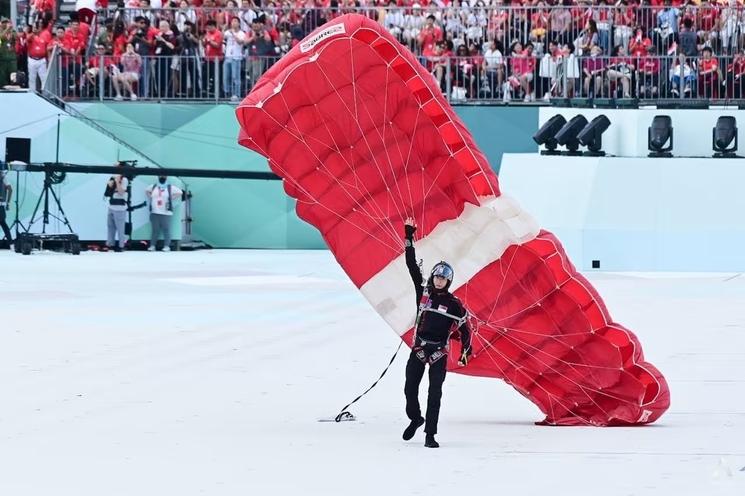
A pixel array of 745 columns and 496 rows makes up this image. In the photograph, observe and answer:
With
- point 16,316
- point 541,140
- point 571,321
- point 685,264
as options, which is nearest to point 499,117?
point 541,140

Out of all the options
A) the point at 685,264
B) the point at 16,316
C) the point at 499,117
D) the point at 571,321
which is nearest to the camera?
the point at 571,321

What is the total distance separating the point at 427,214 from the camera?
12.9 m

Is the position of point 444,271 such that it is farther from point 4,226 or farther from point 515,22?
point 4,226

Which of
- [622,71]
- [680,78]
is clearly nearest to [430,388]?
[680,78]

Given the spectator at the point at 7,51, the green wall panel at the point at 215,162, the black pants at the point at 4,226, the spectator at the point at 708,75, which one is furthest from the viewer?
the green wall panel at the point at 215,162

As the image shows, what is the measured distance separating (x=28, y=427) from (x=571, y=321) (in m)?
3.99

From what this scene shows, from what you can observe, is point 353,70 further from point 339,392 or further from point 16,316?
point 16,316

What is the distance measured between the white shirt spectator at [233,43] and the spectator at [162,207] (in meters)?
2.95

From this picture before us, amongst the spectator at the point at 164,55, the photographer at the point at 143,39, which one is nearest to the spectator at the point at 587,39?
the spectator at the point at 164,55

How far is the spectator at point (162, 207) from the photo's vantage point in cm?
3441

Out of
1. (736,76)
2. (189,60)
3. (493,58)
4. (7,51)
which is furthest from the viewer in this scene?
(7,51)

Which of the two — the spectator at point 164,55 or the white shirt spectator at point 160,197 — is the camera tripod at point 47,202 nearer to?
the white shirt spectator at point 160,197

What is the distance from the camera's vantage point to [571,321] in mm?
12352

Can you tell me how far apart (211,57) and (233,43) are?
0.67 meters
